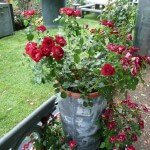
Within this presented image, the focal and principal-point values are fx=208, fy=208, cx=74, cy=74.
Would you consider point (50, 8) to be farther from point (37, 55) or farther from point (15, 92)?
point (37, 55)

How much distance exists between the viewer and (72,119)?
1580 mm

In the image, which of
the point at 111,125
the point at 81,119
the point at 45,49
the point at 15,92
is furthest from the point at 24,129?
the point at 15,92

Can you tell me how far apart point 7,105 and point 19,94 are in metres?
0.28

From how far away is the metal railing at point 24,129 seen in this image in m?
1.21

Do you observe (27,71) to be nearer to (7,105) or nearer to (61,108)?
(7,105)

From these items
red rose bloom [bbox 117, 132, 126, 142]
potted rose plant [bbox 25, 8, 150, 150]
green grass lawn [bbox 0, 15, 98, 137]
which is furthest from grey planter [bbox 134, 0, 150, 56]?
red rose bloom [bbox 117, 132, 126, 142]

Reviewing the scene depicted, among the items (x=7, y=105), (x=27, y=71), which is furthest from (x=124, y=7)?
(x=7, y=105)

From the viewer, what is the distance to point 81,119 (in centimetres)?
155

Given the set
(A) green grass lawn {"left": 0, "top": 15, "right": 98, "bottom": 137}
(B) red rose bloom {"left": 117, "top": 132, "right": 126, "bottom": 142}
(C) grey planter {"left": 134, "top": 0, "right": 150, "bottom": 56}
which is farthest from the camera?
(C) grey planter {"left": 134, "top": 0, "right": 150, "bottom": 56}

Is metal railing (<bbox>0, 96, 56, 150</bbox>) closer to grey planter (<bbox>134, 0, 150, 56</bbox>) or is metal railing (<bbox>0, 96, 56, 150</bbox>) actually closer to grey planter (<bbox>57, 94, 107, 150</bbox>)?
grey planter (<bbox>57, 94, 107, 150</bbox>)

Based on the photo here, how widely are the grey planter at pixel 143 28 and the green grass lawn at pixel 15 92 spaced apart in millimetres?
1730

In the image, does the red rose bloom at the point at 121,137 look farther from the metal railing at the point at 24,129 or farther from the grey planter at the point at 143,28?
the grey planter at the point at 143,28

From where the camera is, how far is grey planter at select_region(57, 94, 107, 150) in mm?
1507

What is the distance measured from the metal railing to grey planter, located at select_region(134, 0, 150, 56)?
2.38m
